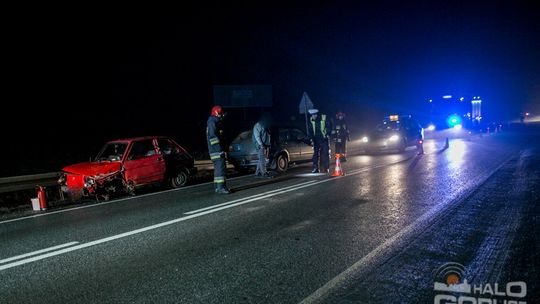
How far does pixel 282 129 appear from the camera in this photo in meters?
13.9

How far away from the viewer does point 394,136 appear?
709 inches

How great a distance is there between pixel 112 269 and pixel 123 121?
94.7 ft

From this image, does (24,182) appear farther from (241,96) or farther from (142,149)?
(241,96)

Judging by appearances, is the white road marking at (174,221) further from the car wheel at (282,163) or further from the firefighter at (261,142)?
the car wheel at (282,163)

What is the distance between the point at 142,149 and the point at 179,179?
4.40 feet

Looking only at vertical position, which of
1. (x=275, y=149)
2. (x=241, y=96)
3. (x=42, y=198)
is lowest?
(x=42, y=198)

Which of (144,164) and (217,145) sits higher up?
(217,145)

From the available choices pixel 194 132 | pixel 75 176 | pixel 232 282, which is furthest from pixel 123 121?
pixel 232 282

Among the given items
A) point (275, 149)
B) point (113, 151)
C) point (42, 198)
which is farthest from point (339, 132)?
point (42, 198)

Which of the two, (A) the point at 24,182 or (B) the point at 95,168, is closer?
(B) the point at 95,168

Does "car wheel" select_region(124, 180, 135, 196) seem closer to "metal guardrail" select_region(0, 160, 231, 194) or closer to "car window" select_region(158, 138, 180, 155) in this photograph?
"car window" select_region(158, 138, 180, 155)

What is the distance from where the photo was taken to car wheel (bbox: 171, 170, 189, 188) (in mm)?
10812

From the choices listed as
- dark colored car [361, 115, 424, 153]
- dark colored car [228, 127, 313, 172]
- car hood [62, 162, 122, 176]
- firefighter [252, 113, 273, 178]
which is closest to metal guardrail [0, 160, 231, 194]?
car hood [62, 162, 122, 176]

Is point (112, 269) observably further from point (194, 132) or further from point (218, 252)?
point (194, 132)
